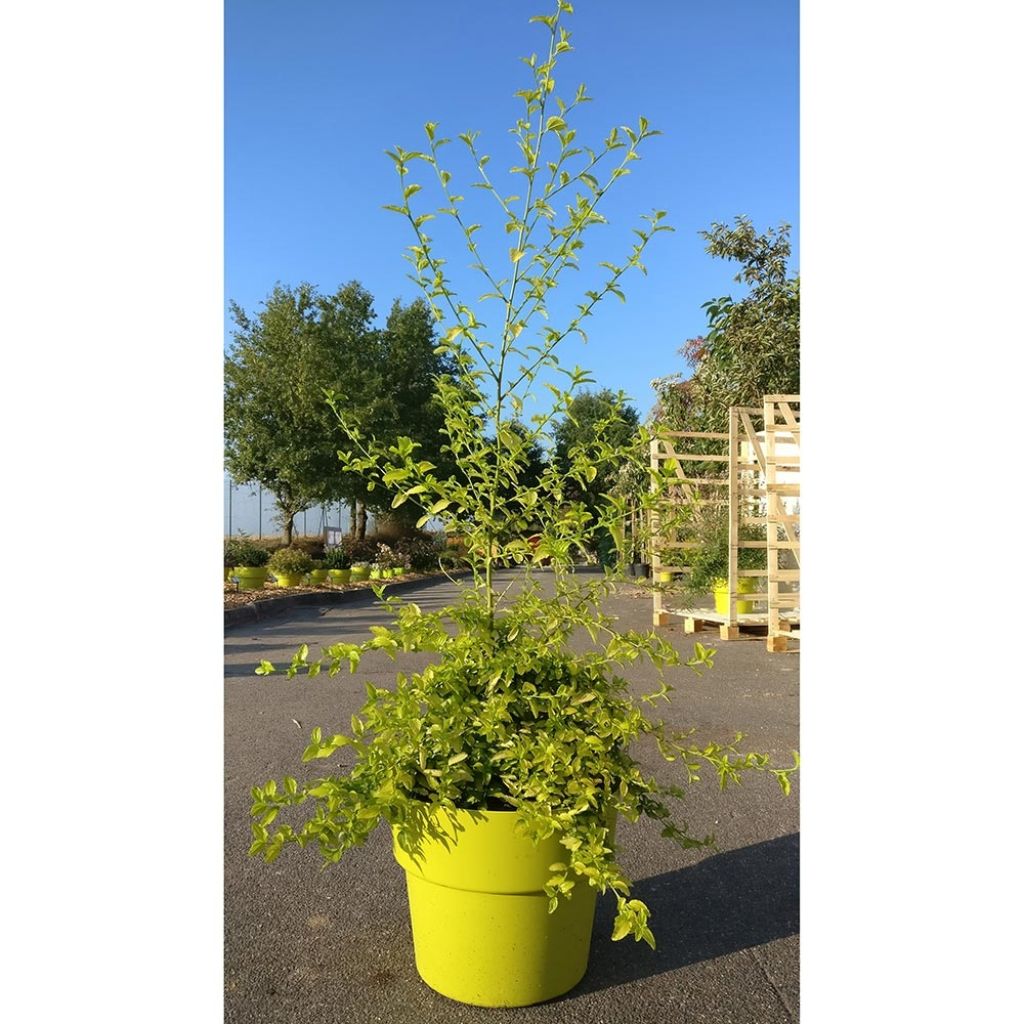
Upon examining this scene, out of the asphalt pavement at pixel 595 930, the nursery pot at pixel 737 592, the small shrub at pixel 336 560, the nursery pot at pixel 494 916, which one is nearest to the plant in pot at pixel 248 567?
the small shrub at pixel 336 560

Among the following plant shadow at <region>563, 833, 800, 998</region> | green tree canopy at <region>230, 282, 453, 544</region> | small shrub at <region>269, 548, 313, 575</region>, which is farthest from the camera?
green tree canopy at <region>230, 282, 453, 544</region>

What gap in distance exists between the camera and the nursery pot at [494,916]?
5.95 feet

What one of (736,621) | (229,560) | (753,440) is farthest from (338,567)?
(753,440)

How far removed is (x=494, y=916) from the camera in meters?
1.86

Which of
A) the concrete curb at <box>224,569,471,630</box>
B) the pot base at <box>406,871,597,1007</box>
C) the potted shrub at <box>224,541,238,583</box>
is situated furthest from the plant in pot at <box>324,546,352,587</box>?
the pot base at <box>406,871,597,1007</box>

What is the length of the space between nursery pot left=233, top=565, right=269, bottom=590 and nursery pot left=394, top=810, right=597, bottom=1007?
1195 cm

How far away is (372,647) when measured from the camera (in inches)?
78.0

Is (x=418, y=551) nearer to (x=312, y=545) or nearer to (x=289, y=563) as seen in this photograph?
(x=312, y=545)

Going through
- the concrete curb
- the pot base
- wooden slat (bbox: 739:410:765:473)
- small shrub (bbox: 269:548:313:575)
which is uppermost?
wooden slat (bbox: 739:410:765:473)

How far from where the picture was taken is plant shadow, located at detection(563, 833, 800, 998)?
208 centimetres

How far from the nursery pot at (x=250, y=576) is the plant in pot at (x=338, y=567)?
231 cm

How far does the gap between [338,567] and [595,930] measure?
47.2ft

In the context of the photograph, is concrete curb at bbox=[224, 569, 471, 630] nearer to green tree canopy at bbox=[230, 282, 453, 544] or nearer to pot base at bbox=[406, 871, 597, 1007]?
green tree canopy at bbox=[230, 282, 453, 544]
